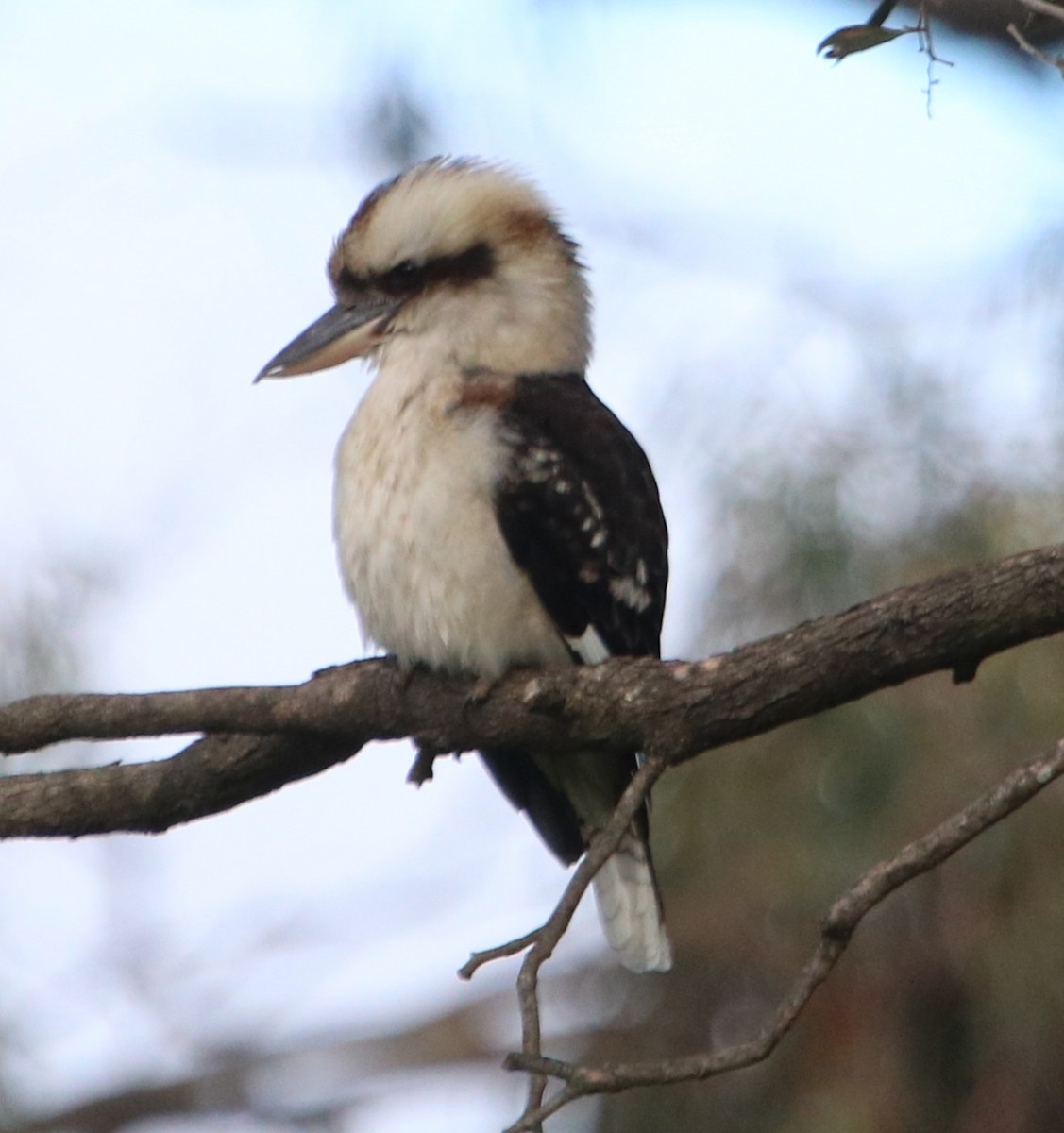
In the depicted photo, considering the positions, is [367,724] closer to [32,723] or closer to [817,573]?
[32,723]

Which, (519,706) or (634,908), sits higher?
(519,706)

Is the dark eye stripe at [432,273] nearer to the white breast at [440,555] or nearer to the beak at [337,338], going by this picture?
the beak at [337,338]

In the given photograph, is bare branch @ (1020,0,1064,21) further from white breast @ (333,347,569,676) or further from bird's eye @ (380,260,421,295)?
bird's eye @ (380,260,421,295)

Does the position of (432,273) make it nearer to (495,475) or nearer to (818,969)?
(495,475)

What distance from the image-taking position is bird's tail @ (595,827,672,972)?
8.49 feet

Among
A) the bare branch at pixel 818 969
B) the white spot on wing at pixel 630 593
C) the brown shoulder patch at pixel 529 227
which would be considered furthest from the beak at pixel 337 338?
the bare branch at pixel 818 969

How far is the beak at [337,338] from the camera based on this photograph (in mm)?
2670

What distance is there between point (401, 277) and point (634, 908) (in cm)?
93

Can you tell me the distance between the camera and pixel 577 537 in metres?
2.35

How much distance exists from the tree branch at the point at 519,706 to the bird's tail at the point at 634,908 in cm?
44

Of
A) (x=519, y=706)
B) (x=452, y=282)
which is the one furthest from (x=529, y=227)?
(x=519, y=706)

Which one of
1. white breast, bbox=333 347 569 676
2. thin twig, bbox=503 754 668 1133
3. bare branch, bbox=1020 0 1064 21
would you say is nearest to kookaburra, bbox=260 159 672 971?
white breast, bbox=333 347 569 676

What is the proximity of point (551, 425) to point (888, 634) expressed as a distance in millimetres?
662

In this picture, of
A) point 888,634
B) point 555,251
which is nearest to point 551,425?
point 555,251
